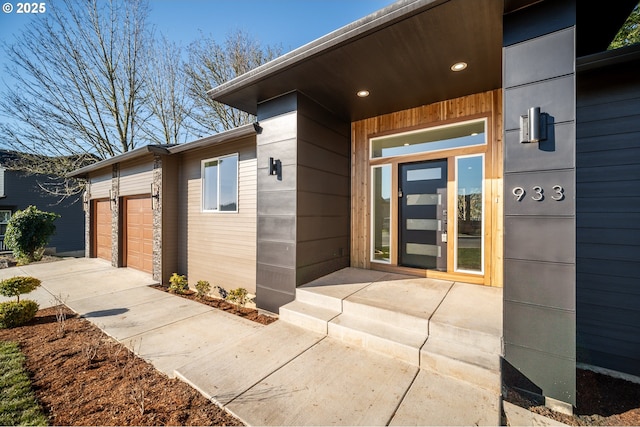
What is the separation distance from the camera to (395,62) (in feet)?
9.96

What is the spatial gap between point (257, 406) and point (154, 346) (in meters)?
1.96

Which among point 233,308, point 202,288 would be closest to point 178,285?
point 202,288

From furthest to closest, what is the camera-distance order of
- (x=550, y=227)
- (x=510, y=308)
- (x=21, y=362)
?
1. (x=21, y=362)
2. (x=510, y=308)
3. (x=550, y=227)

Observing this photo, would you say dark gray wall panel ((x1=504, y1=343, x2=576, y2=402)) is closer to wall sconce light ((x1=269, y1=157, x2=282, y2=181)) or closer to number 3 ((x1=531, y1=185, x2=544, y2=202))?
number 3 ((x1=531, y1=185, x2=544, y2=202))

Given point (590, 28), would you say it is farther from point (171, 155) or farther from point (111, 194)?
point (111, 194)

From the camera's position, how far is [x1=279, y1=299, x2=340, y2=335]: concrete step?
311cm

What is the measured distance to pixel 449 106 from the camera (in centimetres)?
400

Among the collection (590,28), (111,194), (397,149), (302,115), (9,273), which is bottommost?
(9,273)

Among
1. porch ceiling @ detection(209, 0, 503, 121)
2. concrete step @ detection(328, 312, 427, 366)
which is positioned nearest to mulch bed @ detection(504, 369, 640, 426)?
concrete step @ detection(328, 312, 427, 366)

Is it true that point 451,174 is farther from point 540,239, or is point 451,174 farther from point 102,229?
point 102,229

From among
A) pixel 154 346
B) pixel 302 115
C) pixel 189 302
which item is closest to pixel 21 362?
pixel 154 346

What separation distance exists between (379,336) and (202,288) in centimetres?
426

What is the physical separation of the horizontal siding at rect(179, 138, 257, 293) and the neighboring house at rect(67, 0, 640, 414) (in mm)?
40

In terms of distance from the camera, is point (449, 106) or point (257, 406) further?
point (449, 106)
